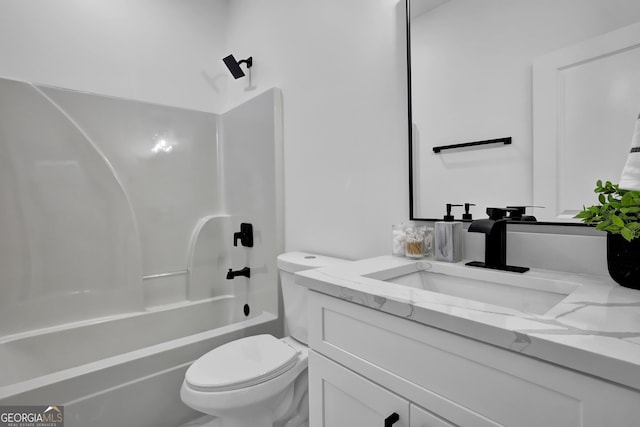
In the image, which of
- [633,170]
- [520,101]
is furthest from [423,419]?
[520,101]

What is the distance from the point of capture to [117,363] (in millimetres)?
1320

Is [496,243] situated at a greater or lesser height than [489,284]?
greater

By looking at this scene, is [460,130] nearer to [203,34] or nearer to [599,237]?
[599,237]

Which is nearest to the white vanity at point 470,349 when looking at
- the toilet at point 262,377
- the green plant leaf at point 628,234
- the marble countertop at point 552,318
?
the marble countertop at point 552,318

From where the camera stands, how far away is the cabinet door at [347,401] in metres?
0.71

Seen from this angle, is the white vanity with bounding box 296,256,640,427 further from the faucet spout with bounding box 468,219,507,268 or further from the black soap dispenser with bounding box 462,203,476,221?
the black soap dispenser with bounding box 462,203,476,221

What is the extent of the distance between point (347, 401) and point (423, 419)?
0.23 m

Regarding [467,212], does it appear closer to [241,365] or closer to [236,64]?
[241,365]

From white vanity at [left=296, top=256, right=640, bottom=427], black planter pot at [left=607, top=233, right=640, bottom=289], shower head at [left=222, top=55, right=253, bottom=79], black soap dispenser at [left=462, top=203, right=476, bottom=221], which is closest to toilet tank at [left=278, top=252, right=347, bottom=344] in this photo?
white vanity at [left=296, top=256, right=640, bottom=427]

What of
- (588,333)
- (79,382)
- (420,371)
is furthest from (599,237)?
(79,382)

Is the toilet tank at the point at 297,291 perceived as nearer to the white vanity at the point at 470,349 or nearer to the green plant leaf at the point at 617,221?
the white vanity at the point at 470,349

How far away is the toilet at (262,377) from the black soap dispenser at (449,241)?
0.51 meters

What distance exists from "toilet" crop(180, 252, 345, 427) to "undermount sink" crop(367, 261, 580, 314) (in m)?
0.46

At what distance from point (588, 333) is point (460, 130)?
775 millimetres
